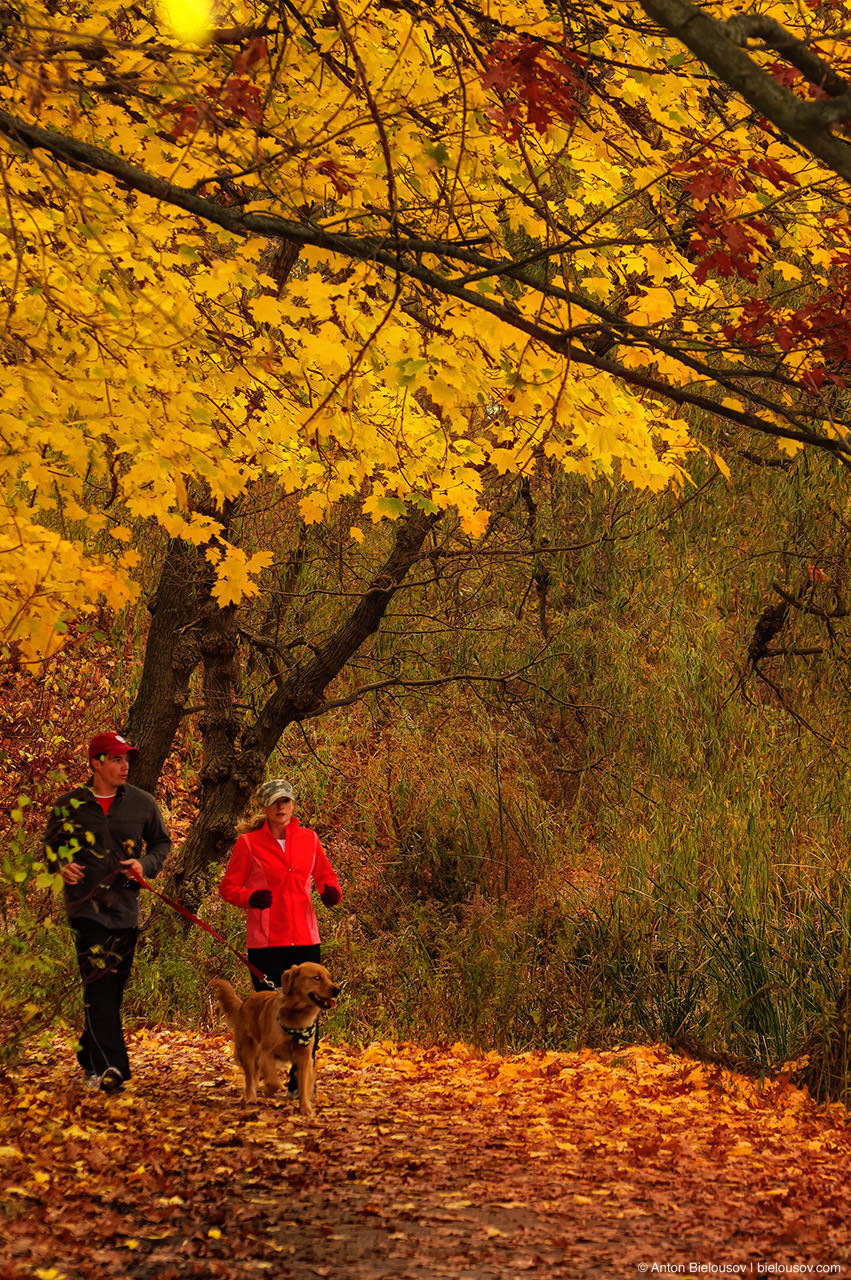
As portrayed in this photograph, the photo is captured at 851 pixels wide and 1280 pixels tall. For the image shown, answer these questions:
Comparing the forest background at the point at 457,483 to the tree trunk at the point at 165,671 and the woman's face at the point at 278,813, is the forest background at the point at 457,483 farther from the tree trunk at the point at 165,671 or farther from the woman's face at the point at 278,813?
the woman's face at the point at 278,813

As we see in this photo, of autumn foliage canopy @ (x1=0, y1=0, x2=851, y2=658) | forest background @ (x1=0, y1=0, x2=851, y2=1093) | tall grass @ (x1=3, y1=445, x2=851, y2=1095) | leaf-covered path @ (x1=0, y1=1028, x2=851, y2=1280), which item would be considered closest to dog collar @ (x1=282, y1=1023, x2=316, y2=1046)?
leaf-covered path @ (x1=0, y1=1028, x2=851, y2=1280)


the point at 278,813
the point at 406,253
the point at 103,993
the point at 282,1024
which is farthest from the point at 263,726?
the point at 406,253

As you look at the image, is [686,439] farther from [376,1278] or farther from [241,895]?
[376,1278]

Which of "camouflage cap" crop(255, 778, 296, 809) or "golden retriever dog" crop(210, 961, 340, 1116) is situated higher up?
"camouflage cap" crop(255, 778, 296, 809)

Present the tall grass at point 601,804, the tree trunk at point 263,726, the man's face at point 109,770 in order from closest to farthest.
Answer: the man's face at point 109,770
the tall grass at point 601,804
the tree trunk at point 263,726

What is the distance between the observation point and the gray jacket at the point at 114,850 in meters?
6.58

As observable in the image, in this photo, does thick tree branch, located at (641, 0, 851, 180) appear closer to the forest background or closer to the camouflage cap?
the forest background

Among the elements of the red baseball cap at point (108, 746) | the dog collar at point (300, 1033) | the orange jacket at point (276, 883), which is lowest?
the dog collar at point (300, 1033)

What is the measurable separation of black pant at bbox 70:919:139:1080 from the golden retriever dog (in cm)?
51

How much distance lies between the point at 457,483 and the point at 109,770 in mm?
2460

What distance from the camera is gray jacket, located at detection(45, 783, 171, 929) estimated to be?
658 cm

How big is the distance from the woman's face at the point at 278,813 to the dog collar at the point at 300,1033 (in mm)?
1095

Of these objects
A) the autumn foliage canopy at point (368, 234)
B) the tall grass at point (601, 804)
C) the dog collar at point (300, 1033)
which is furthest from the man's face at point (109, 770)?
the tall grass at point (601, 804)

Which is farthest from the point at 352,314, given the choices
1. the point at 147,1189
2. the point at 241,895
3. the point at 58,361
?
A: the point at 147,1189
